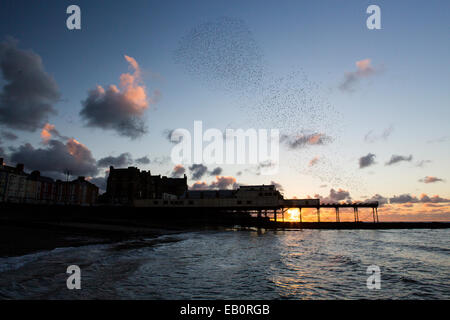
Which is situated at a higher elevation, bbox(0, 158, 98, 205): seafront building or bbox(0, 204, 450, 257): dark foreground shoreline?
bbox(0, 158, 98, 205): seafront building

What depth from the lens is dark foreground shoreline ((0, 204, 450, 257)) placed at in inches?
790

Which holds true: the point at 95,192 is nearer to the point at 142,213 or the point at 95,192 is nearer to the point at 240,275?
the point at 142,213

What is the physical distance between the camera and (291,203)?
247 feet

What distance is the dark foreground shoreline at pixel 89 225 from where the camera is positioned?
20078 millimetres

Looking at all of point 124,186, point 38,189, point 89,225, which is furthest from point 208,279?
point 38,189

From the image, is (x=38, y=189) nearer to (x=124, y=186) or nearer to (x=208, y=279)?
(x=124, y=186)

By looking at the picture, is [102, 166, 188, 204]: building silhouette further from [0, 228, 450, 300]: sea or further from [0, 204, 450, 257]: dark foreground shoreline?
[0, 228, 450, 300]: sea

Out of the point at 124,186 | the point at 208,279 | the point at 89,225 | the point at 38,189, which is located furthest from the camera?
the point at 124,186

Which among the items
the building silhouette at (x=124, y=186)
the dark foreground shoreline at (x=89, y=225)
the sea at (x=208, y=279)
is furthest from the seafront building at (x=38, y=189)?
the sea at (x=208, y=279)

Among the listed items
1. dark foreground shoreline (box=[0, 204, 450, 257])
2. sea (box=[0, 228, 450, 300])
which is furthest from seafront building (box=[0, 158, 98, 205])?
sea (box=[0, 228, 450, 300])

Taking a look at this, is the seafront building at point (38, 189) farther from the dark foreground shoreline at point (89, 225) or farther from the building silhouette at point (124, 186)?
the dark foreground shoreline at point (89, 225)

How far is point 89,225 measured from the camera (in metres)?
37.5

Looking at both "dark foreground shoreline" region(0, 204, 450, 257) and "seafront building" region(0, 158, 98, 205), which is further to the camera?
"seafront building" region(0, 158, 98, 205)
